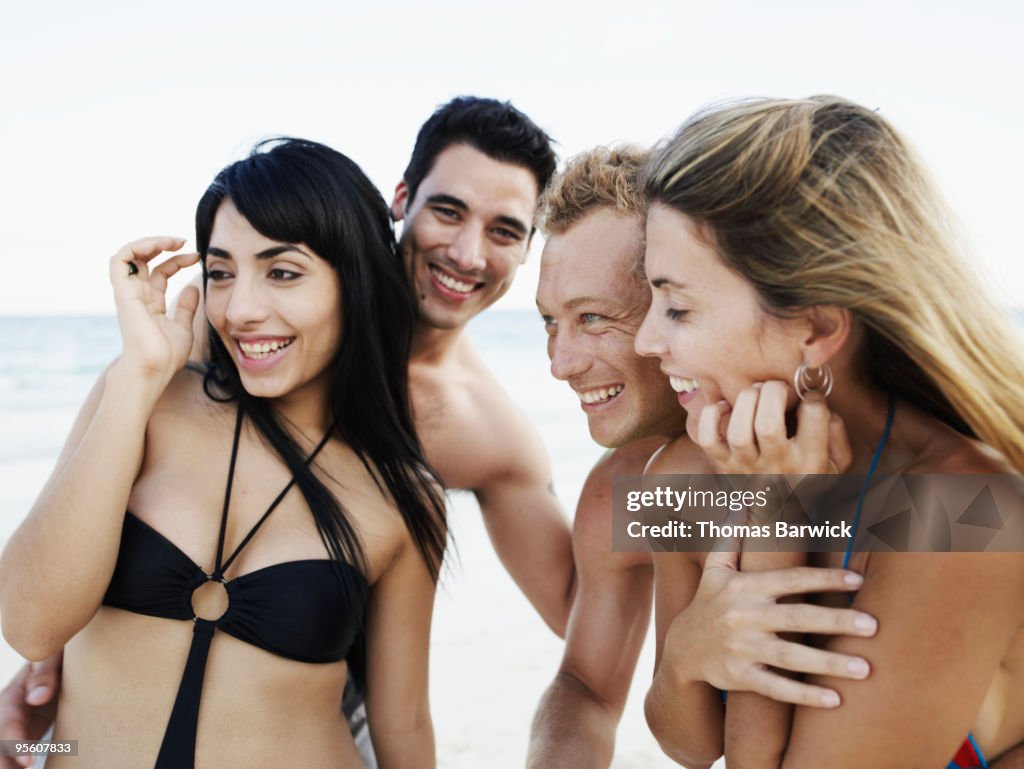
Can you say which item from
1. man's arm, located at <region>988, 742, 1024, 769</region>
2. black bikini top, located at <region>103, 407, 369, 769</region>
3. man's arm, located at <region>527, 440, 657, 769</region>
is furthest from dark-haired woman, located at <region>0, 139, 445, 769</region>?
man's arm, located at <region>988, 742, 1024, 769</region>

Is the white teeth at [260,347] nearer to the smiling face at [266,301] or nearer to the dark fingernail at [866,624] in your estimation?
the smiling face at [266,301]

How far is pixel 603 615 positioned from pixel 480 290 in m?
1.82

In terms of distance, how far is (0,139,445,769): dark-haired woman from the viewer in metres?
2.64

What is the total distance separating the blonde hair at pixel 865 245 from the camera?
2023 millimetres

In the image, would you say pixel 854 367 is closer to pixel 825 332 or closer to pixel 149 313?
pixel 825 332

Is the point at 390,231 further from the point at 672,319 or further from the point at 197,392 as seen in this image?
the point at 672,319

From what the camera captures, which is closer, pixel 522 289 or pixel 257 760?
pixel 257 760

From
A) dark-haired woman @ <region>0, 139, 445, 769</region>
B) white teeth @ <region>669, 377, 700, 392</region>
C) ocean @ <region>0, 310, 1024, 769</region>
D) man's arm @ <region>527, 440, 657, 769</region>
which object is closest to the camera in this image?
white teeth @ <region>669, 377, 700, 392</region>

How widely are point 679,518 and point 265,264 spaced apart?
1.71 metres

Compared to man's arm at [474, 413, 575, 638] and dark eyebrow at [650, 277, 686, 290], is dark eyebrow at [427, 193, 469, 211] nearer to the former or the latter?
man's arm at [474, 413, 575, 638]

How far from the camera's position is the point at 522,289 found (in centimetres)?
4012

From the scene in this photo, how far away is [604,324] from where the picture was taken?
3189 mm

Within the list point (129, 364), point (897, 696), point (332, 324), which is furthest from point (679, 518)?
point (129, 364)

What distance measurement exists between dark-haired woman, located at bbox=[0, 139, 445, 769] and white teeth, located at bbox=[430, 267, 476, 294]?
1001 mm
